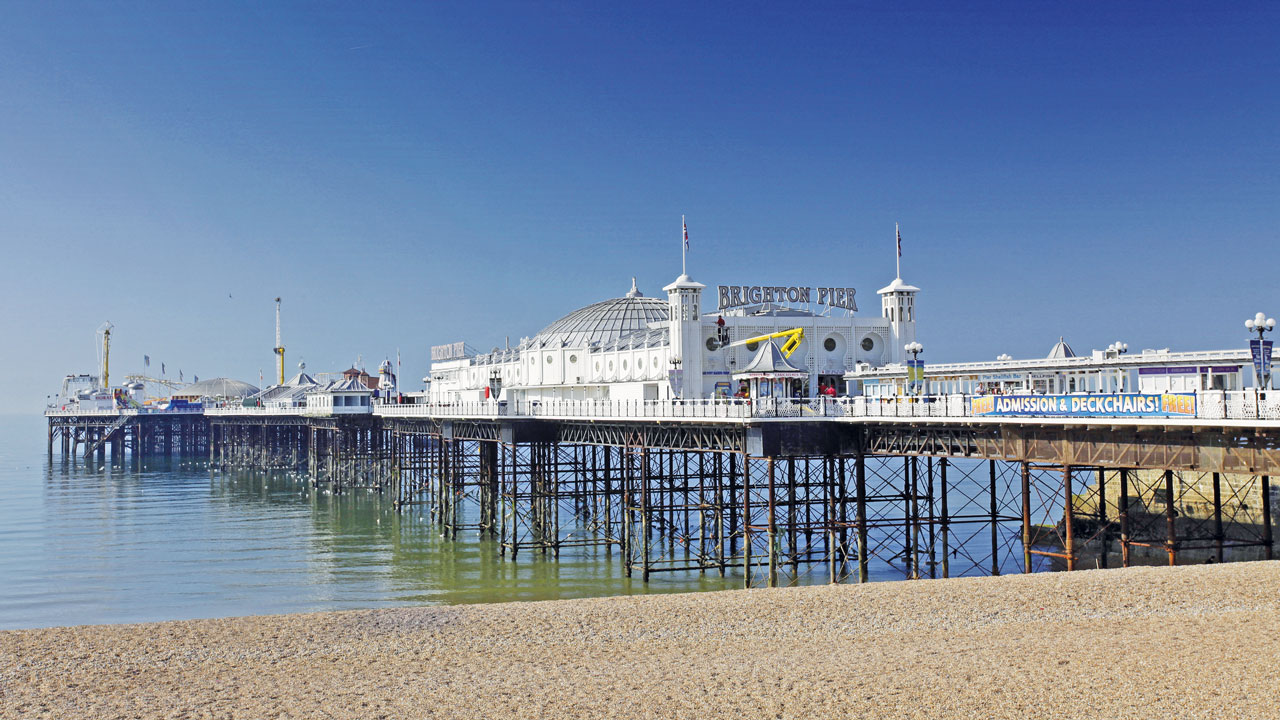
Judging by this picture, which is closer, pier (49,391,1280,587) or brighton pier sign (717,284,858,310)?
pier (49,391,1280,587)

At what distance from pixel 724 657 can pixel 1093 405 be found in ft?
46.4

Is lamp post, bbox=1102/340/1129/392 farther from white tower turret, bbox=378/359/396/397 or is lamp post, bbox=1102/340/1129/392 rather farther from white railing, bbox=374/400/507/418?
white tower turret, bbox=378/359/396/397

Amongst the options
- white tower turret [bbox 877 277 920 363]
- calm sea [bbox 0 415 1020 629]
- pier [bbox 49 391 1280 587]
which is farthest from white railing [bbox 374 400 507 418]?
white tower turret [bbox 877 277 920 363]

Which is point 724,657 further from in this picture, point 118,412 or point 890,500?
point 118,412

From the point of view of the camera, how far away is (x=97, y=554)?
50.0m

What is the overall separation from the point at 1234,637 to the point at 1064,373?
20.2m

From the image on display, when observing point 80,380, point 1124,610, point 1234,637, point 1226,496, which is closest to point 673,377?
point 1226,496

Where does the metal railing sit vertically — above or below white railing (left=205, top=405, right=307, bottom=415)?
above

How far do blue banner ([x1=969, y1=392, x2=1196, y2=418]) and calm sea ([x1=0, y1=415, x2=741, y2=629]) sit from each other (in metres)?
13.2

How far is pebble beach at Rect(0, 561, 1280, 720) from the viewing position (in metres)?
16.3

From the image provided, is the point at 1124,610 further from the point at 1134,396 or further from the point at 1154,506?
the point at 1154,506

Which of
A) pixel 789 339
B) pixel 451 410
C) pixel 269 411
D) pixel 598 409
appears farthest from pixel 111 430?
pixel 789 339

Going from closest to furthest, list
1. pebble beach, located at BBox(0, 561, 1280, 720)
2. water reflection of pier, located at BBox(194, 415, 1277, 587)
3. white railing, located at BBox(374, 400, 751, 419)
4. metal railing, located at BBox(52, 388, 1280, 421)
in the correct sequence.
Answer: pebble beach, located at BBox(0, 561, 1280, 720) → metal railing, located at BBox(52, 388, 1280, 421) → water reflection of pier, located at BBox(194, 415, 1277, 587) → white railing, located at BBox(374, 400, 751, 419)

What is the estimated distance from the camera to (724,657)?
1942 centimetres
